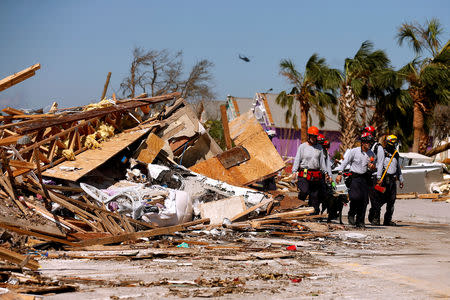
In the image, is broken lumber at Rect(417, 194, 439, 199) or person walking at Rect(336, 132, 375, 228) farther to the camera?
broken lumber at Rect(417, 194, 439, 199)

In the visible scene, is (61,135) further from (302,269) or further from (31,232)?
(302,269)

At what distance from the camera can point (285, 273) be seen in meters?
6.59

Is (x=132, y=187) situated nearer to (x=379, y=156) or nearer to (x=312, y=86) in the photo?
(x=379, y=156)

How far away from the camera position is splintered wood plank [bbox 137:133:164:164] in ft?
42.5

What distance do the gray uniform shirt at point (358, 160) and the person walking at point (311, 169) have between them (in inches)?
19.5

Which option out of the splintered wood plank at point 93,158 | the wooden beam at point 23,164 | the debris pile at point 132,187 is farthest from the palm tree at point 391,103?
the wooden beam at point 23,164

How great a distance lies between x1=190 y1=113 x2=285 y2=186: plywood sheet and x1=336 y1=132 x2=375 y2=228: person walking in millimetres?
2263

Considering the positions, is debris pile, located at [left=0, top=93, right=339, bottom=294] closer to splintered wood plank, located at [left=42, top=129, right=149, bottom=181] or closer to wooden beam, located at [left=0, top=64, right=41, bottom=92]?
splintered wood plank, located at [left=42, top=129, right=149, bottom=181]

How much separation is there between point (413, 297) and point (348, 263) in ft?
6.82

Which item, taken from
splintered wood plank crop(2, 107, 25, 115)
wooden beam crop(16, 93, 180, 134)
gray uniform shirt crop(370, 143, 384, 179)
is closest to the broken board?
gray uniform shirt crop(370, 143, 384, 179)

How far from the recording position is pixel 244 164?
563 inches

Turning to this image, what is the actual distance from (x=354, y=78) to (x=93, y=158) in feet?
70.8

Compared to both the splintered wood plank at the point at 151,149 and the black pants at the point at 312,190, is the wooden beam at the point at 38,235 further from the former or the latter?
the black pants at the point at 312,190

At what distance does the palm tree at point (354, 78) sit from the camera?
31.0 metres
